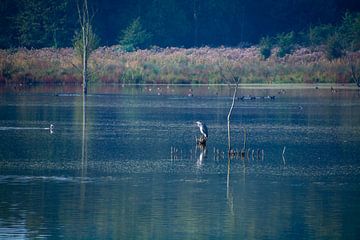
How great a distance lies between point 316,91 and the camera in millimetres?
65062

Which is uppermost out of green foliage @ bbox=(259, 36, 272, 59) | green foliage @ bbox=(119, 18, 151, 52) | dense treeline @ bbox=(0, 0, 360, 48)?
dense treeline @ bbox=(0, 0, 360, 48)

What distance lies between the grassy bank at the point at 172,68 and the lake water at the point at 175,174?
74.7 ft

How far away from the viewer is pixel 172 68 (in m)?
74.9

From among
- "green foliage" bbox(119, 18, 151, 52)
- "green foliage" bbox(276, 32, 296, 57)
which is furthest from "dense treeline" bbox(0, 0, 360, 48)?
"green foliage" bbox(276, 32, 296, 57)

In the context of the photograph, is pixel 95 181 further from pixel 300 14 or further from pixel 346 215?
pixel 300 14

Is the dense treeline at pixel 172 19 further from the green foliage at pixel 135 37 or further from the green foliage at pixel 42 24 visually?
the green foliage at pixel 135 37

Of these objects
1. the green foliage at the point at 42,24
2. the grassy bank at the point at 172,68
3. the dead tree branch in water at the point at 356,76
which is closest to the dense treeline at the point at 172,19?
the green foliage at the point at 42,24

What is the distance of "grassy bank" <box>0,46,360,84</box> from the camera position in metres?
71.9

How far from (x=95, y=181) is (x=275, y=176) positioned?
4336mm

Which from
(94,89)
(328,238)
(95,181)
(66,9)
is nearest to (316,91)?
(94,89)

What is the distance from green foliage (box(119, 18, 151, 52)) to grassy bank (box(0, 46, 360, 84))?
10.2 m

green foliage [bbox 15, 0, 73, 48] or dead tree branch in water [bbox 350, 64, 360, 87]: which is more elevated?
green foliage [bbox 15, 0, 73, 48]

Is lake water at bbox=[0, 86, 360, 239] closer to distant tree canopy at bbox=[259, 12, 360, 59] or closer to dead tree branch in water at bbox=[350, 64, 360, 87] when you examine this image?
dead tree branch in water at bbox=[350, 64, 360, 87]

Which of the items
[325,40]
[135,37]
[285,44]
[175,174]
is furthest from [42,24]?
[175,174]
